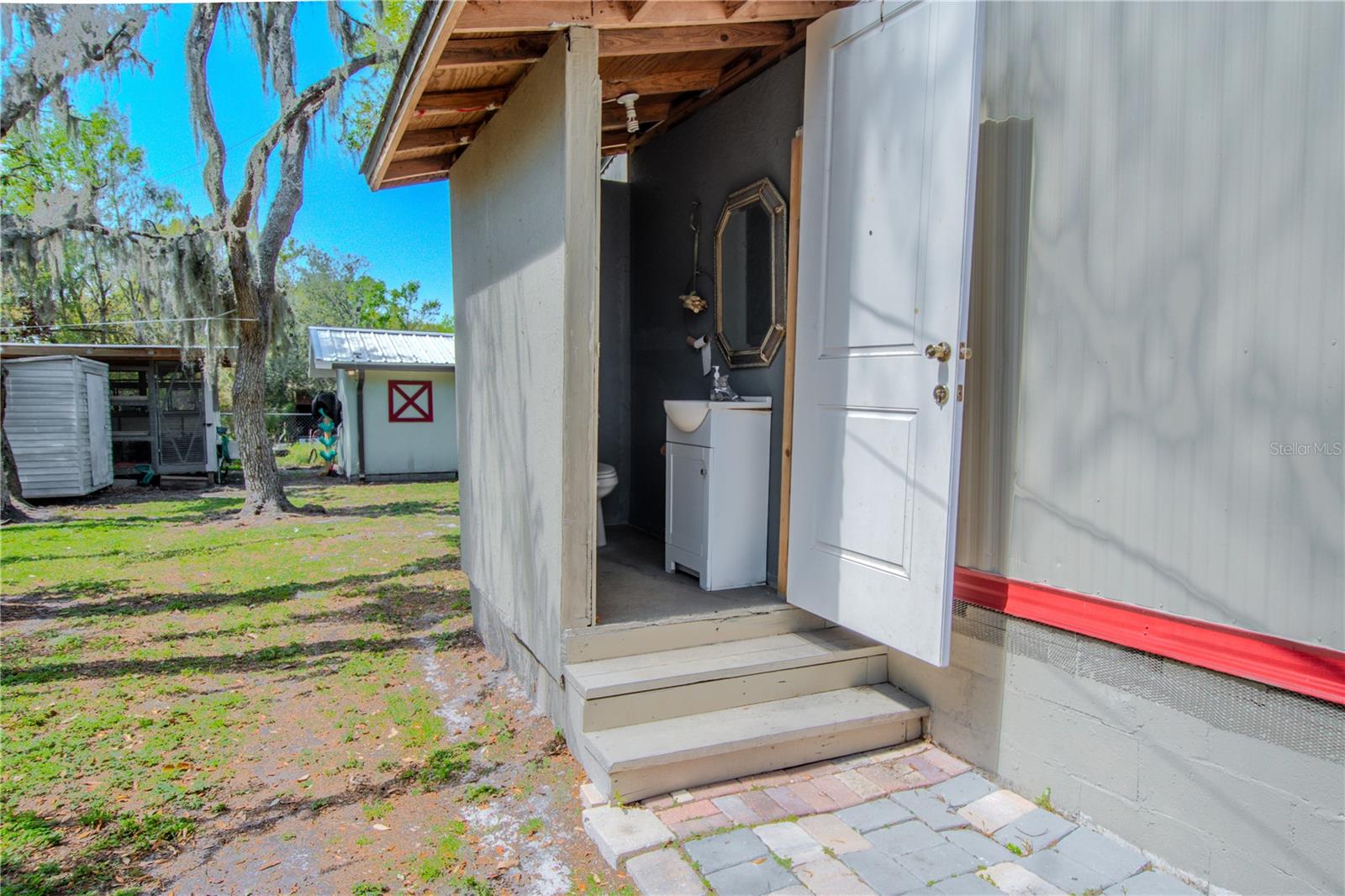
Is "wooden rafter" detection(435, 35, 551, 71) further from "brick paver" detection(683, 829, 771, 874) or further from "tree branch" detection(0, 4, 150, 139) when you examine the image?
"tree branch" detection(0, 4, 150, 139)

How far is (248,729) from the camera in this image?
3.00 metres

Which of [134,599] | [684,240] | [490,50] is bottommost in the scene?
[134,599]

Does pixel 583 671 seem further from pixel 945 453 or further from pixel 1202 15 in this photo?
pixel 1202 15

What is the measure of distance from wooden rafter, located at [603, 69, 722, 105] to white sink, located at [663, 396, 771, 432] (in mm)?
1574

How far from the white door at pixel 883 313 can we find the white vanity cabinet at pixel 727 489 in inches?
15.5

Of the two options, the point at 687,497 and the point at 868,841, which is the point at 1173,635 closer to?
the point at 868,841

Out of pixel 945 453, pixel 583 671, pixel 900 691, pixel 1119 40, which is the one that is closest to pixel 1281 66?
pixel 1119 40

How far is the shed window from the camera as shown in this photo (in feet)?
40.8

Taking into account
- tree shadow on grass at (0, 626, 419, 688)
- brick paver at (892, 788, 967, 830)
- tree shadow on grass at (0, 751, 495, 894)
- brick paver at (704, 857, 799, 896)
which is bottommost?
tree shadow on grass at (0, 626, 419, 688)

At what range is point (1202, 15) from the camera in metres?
1.86

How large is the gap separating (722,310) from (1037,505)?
2061 mm

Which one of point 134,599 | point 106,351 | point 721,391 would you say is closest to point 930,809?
point 721,391

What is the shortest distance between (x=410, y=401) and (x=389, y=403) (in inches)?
14.2

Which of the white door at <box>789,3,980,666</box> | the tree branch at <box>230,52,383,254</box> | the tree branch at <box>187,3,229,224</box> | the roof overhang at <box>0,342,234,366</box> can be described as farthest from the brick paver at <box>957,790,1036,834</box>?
the roof overhang at <box>0,342,234,366</box>
